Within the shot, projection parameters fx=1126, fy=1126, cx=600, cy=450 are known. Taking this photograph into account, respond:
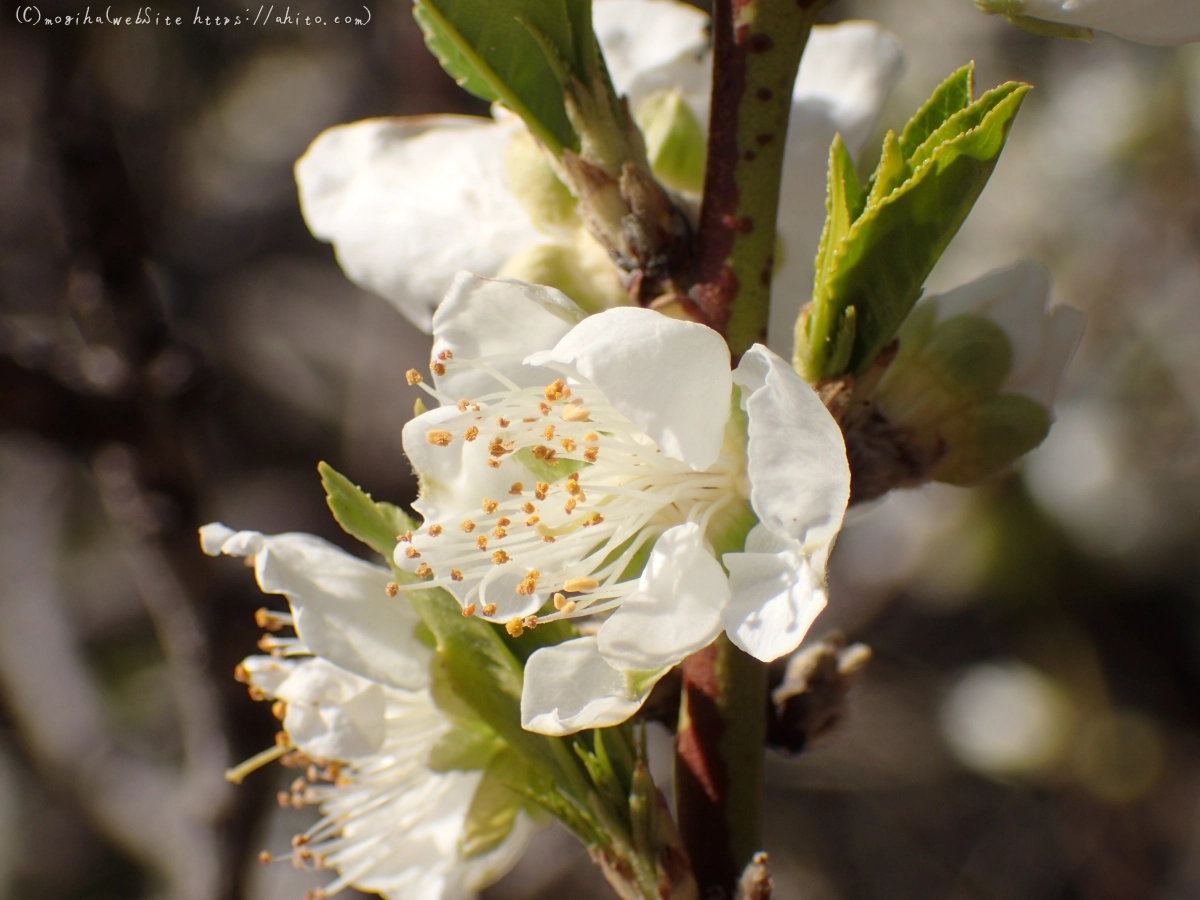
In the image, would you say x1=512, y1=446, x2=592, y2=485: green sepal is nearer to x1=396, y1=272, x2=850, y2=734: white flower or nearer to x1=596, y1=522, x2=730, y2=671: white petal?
x1=396, y1=272, x2=850, y2=734: white flower

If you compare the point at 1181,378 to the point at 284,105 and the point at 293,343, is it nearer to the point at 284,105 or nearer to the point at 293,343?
the point at 293,343

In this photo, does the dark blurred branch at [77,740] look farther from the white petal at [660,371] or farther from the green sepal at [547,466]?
the white petal at [660,371]

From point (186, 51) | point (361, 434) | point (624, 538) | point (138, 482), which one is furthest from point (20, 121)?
point (624, 538)

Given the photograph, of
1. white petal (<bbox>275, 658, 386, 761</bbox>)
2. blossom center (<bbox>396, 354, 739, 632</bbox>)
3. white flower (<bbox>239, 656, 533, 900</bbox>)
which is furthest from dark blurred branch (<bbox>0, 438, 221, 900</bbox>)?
blossom center (<bbox>396, 354, 739, 632</bbox>)

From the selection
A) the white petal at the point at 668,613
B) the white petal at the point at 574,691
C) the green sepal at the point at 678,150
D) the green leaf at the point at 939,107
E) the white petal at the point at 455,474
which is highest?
the green leaf at the point at 939,107

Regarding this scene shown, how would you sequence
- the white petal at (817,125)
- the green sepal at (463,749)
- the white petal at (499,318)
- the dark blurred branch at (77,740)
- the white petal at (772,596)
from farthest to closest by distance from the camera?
1. the dark blurred branch at (77,740)
2. the white petal at (817,125)
3. the green sepal at (463,749)
4. the white petal at (499,318)
5. the white petal at (772,596)

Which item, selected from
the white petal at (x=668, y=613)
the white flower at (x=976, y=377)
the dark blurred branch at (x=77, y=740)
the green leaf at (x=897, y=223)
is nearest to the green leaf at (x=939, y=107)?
the green leaf at (x=897, y=223)

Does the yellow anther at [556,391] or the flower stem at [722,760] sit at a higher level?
the yellow anther at [556,391]
